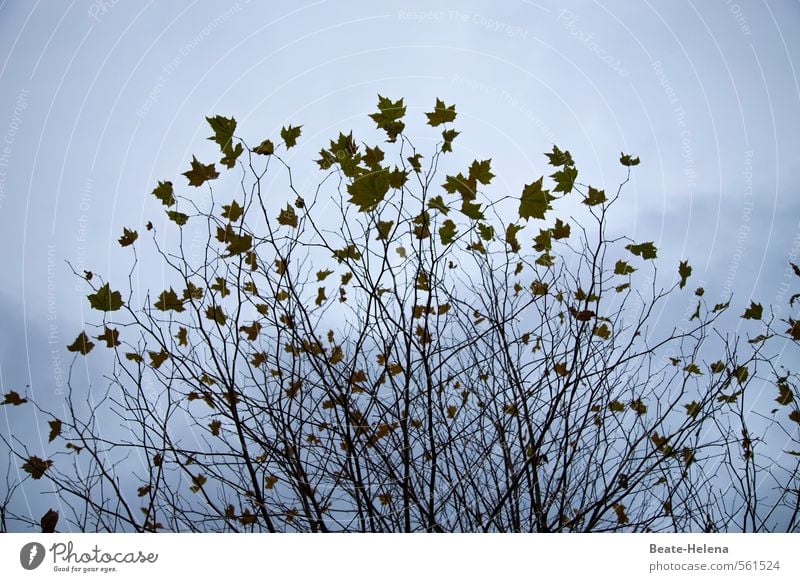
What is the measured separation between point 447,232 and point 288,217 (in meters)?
0.74

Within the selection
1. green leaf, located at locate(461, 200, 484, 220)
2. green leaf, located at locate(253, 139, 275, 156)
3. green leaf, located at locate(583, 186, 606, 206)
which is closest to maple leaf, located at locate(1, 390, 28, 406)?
green leaf, located at locate(253, 139, 275, 156)

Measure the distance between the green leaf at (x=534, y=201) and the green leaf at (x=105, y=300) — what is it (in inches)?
65.9

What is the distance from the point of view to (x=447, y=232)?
2350mm

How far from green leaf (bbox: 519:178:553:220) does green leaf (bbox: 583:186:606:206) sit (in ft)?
1.78

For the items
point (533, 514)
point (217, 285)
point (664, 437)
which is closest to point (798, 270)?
point (664, 437)

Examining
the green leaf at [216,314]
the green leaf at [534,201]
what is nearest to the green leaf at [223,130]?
the green leaf at [216,314]

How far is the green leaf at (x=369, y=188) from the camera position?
180 centimetres

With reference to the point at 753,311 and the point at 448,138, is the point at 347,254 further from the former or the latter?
the point at 753,311

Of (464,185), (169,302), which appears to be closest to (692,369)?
(464,185)

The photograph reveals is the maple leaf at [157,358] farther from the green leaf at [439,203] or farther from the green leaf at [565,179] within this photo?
the green leaf at [565,179]

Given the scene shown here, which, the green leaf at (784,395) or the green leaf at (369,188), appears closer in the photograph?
the green leaf at (369,188)
